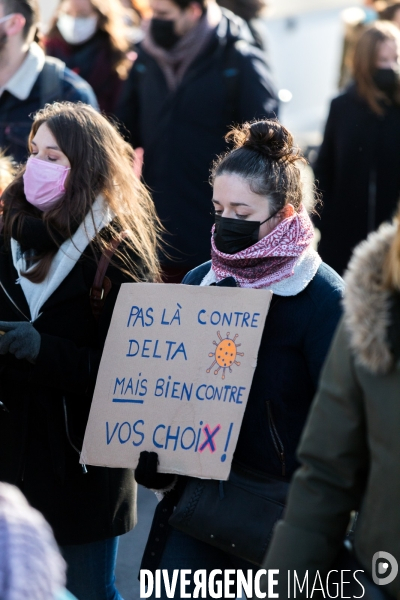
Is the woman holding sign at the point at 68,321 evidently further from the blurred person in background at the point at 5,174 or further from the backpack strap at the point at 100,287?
the blurred person in background at the point at 5,174

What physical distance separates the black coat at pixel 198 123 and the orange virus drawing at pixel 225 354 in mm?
2199

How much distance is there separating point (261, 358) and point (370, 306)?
0.93 meters

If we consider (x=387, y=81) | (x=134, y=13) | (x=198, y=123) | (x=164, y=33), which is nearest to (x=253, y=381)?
(x=198, y=123)

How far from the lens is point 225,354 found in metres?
2.95

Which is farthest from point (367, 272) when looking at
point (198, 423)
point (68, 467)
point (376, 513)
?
point (68, 467)

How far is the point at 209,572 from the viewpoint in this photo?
2938mm

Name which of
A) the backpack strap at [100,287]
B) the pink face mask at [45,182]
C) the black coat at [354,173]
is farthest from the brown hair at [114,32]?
the backpack strap at [100,287]

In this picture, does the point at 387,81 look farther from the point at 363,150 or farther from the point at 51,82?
the point at 51,82

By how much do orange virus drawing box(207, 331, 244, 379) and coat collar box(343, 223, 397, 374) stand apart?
0.86 m

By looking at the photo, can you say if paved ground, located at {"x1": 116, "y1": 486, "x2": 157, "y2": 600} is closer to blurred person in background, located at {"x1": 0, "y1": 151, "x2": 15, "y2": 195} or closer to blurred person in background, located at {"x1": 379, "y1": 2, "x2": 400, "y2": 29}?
blurred person in background, located at {"x1": 0, "y1": 151, "x2": 15, "y2": 195}

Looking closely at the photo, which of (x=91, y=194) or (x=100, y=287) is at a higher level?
(x=91, y=194)

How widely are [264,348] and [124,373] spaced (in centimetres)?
47

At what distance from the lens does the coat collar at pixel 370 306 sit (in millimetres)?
2006

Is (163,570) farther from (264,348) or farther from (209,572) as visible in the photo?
(264,348)
